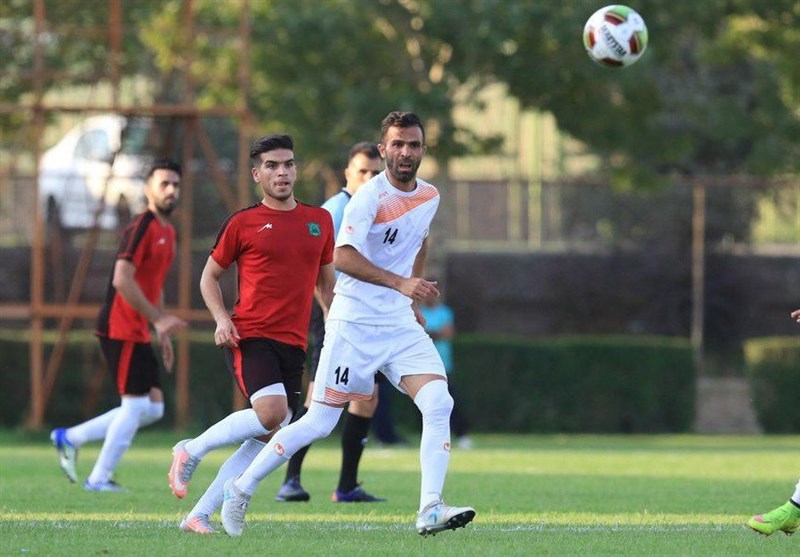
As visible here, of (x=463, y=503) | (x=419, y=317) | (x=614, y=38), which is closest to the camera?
(x=419, y=317)

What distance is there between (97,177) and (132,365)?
44.0 feet

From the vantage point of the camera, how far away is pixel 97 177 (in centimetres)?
2566

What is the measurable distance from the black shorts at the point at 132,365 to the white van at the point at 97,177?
30.8 ft

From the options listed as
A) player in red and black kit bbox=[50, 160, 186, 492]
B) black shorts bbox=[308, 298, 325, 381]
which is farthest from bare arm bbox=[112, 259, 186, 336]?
black shorts bbox=[308, 298, 325, 381]

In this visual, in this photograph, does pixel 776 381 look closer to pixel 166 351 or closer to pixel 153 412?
pixel 153 412

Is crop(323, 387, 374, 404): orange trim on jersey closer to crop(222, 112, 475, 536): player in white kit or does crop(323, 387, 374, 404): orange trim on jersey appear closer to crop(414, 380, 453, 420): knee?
crop(222, 112, 475, 536): player in white kit

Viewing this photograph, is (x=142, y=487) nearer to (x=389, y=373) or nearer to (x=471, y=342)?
(x=389, y=373)

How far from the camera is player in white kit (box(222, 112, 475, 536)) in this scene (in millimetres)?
8797

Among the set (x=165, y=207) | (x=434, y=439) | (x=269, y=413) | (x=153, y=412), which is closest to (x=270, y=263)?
(x=269, y=413)

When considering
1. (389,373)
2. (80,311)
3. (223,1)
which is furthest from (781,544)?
(223,1)

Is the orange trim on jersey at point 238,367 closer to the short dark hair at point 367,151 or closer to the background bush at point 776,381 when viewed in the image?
the short dark hair at point 367,151

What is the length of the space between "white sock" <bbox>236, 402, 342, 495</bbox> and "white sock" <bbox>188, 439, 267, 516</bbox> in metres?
0.18

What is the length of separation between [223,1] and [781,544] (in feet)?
63.0

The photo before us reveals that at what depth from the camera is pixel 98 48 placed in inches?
1016
